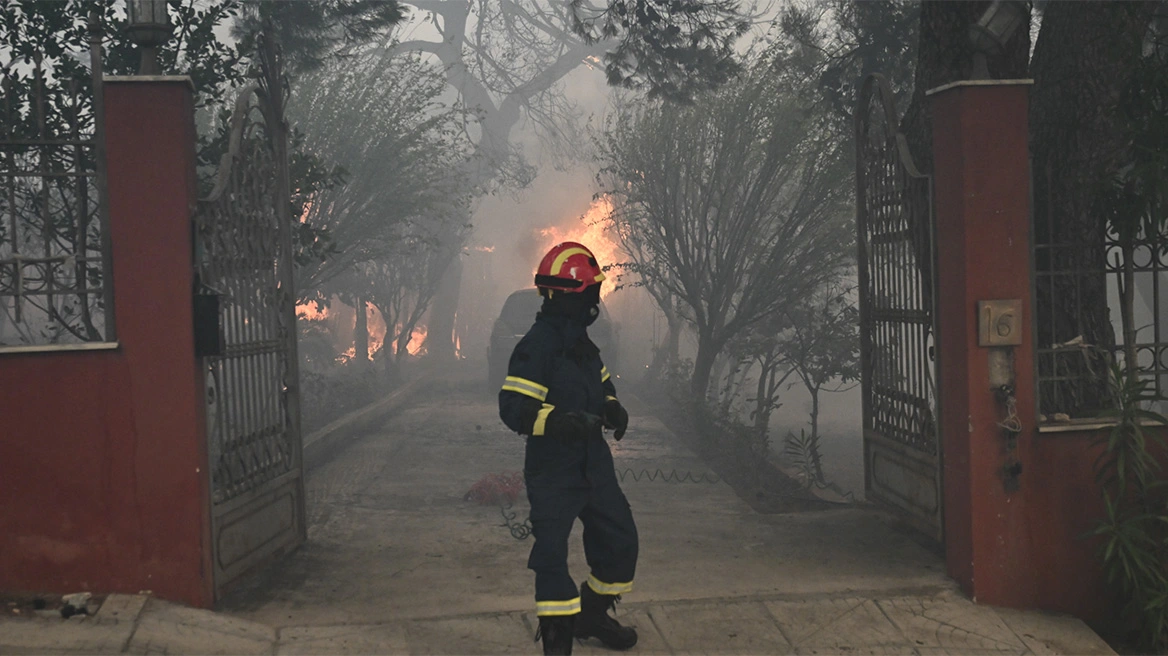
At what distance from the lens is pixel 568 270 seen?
480 cm

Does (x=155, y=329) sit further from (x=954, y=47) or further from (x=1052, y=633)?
(x=954, y=47)

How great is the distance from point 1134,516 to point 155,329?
5062mm

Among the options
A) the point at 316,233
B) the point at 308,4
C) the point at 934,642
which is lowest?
the point at 934,642

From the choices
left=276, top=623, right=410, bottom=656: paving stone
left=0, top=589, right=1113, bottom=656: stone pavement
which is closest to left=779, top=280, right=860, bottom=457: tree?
left=0, top=589, right=1113, bottom=656: stone pavement

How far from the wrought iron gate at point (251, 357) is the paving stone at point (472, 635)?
1213 mm

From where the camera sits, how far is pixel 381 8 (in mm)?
11273

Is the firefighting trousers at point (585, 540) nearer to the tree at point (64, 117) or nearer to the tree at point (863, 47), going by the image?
the tree at point (64, 117)

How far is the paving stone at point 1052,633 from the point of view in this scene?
16.8ft

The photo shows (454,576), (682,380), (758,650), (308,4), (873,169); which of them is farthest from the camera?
(682,380)

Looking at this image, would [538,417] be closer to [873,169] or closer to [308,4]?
[873,169]

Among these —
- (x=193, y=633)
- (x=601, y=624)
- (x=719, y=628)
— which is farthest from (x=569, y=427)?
(x=193, y=633)

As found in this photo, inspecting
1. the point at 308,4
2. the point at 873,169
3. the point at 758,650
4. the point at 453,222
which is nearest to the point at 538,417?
the point at 758,650

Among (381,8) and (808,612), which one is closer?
(808,612)

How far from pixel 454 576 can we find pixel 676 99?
6915 mm
